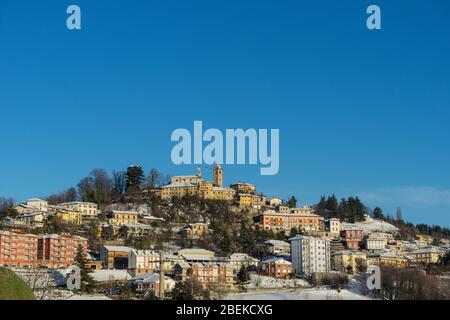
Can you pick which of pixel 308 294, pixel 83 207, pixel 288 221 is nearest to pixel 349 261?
pixel 288 221

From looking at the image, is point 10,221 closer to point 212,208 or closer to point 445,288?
point 212,208

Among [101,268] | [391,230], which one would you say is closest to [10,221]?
[101,268]

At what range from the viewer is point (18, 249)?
3188 centimetres

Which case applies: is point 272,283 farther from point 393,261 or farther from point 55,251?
point 393,261

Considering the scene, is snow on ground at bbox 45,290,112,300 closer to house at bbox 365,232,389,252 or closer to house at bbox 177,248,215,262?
house at bbox 177,248,215,262

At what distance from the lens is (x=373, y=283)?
3034cm

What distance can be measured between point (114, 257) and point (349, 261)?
11.9 metres

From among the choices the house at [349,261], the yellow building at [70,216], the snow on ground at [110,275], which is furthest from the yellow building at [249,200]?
the snow on ground at [110,275]

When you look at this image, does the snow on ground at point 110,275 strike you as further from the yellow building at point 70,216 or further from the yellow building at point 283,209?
the yellow building at point 283,209

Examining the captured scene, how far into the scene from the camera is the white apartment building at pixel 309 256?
34.2 m

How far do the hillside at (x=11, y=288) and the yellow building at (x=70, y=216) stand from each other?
110ft

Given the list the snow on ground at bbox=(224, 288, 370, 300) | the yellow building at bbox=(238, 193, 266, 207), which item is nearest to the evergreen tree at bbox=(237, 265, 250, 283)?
the snow on ground at bbox=(224, 288, 370, 300)

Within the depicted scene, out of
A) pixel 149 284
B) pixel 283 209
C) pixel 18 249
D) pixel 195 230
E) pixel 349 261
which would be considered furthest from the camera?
pixel 283 209
